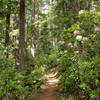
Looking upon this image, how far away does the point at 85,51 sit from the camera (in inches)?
175

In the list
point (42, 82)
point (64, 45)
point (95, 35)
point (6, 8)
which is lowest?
point (42, 82)

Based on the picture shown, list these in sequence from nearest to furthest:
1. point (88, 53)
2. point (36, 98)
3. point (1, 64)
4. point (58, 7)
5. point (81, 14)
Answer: point (81, 14), point (88, 53), point (1, 64), point (36, 98), point (58, 7)

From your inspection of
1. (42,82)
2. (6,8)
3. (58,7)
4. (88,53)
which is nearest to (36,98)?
(42,82)

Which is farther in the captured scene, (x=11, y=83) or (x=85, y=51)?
(x=85, y=51)

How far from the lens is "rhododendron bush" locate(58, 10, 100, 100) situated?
3.48m

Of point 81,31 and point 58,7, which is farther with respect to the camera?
point 58,7

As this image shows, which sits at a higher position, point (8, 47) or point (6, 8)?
point (6, 8)

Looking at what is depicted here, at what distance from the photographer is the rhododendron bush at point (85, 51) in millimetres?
3479

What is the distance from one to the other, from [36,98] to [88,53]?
13.1 feet

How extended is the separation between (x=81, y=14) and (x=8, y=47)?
338 cm

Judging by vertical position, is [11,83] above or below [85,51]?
below

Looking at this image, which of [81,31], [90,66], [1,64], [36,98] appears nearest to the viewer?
[90,66]

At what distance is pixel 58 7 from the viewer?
13.1 meters

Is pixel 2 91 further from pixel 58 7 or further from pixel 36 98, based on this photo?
pixel 58 7
